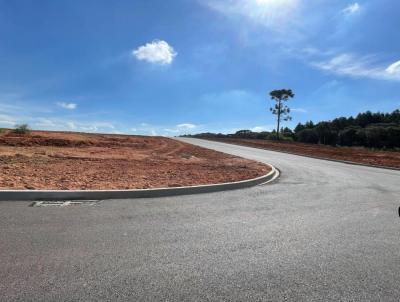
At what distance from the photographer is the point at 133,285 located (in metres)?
3.45

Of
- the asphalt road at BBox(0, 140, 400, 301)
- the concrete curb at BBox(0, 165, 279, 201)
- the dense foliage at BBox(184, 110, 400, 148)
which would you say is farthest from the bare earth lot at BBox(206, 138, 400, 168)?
the dense foliage at BBox(184, 110, 400, 148)

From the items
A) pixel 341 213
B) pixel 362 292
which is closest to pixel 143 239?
pixel 362 292

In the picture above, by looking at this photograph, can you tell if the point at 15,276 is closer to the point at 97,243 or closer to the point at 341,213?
the point at 97,243

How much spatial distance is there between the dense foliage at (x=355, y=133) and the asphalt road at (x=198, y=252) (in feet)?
166

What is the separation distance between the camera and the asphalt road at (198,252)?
3.38 meters

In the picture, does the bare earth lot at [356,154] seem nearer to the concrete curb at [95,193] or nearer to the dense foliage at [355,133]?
the concrete curb at [95,193]

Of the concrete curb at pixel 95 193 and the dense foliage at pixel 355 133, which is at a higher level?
the dense foliage at pixel 355 133

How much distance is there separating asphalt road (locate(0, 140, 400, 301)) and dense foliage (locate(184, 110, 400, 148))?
50.6 meters

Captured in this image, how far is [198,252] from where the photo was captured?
14.6ft

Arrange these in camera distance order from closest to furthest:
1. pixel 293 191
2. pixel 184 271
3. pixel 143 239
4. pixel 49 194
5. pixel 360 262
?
1. pixel 184 271
2. pixel 360 262
3. pixel 143 239
4. pixel 49 194
5. pixel 293 191

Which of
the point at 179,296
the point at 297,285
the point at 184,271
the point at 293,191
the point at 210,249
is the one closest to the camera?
the point at 179,296

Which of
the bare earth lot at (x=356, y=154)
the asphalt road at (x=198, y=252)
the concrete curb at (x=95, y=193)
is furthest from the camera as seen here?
the bare earth lot at (x=356, y=154)

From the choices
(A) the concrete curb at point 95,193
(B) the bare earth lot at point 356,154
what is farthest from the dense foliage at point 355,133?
(A) the concrete curb at point 95,193

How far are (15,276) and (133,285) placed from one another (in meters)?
1.31
